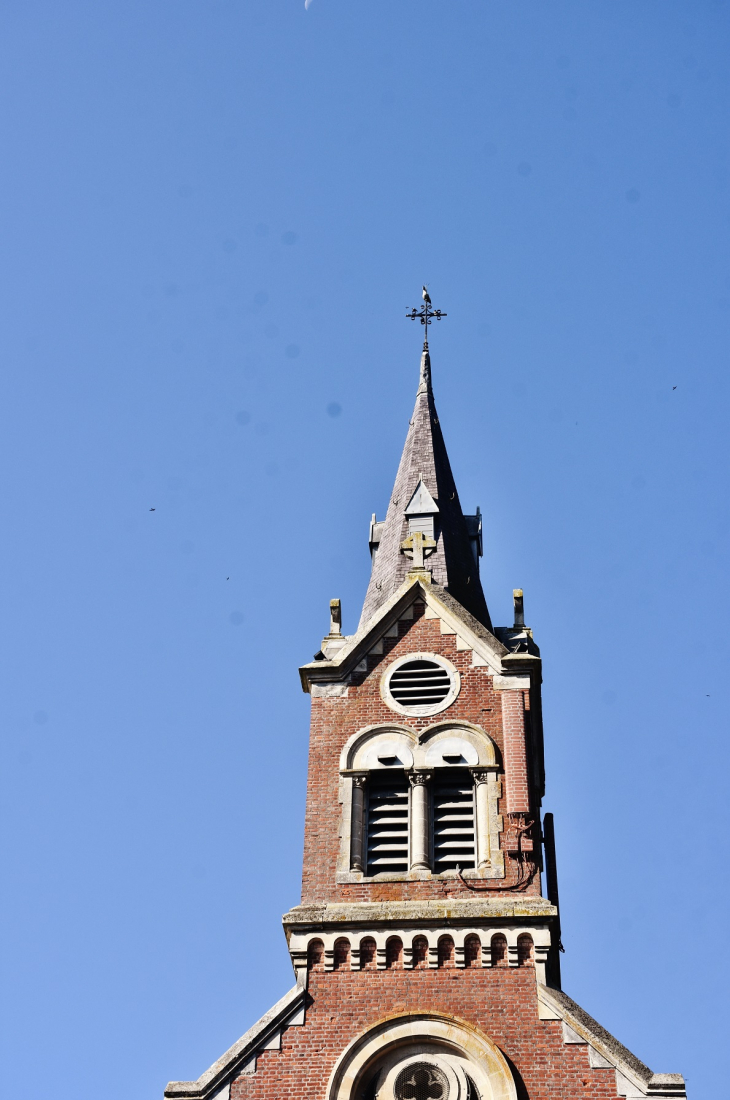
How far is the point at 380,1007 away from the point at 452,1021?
108 cm

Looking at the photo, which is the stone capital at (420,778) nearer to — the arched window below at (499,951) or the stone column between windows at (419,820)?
the stone column between windows at (419,820)

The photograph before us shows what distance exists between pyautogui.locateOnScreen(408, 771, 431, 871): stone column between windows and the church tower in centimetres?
2

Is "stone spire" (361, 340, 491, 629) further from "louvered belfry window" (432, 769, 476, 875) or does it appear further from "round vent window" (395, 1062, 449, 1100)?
"round vent window" (395, 1062, 449, 1100)

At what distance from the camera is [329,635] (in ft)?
94.0

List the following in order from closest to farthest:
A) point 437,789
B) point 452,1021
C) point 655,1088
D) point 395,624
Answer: point 655,1088 → point 452,1021 → point 437,789 → point 395,624

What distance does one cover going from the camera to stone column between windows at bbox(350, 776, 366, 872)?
80.4 feet

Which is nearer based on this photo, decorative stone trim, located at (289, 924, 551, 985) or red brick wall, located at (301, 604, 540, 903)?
decorative stone trim, located at (289, 924, 551, 985)

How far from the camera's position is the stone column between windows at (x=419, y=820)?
24250mm

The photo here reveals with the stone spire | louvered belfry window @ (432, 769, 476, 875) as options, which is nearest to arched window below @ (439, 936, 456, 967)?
louvered belfry window @ (432, 769, 476, 875)

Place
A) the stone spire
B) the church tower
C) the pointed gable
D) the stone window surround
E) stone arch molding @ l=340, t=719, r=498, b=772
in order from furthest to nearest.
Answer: the pointed gable, the stone spire, stone arch molding @ l=340, t=719, r=498, b=772, the stone window surround, the church tower

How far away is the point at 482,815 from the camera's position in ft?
81.0

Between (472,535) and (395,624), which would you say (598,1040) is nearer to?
(395,624)

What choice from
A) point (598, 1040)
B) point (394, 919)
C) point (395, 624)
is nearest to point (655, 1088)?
point (598, 1040)

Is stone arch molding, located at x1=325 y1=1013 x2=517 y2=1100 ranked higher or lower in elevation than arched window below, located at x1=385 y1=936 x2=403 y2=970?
lower
